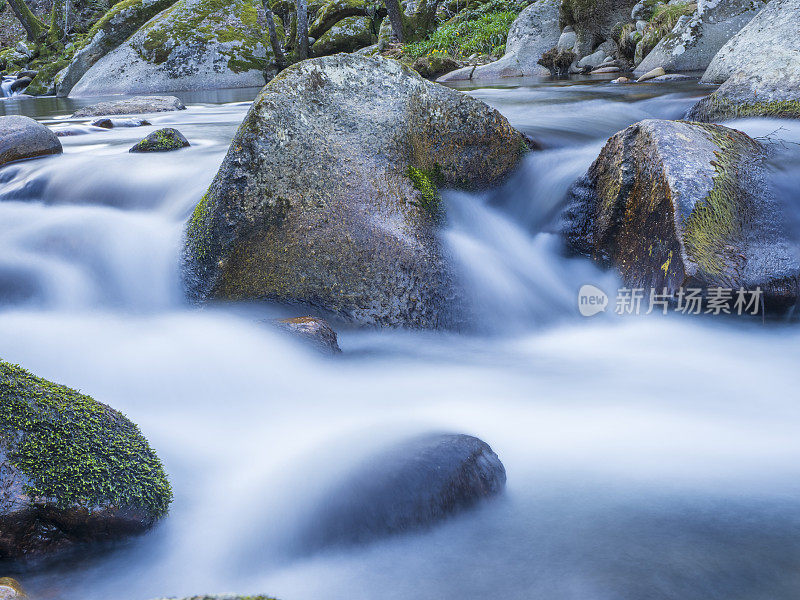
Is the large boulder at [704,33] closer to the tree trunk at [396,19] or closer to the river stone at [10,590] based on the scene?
the tree trunk at [396,19]

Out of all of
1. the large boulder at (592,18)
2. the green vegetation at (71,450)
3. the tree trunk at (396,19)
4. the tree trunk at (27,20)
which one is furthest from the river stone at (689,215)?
the tree trunk at (27,20)

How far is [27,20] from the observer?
111 feet

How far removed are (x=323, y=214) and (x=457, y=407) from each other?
5.06 feet

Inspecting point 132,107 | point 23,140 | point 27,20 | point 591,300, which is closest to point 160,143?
point 23,140

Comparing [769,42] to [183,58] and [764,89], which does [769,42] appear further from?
[183,58]

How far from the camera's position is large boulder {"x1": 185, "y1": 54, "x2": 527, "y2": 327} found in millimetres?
3996

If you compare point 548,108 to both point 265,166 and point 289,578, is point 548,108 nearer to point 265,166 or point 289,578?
point 265,166

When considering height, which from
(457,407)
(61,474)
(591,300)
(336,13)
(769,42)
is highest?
(336,13)

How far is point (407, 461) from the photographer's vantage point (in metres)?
2.45

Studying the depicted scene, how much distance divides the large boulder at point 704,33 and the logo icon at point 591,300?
9.65 m

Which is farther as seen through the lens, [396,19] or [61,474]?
[396,19]

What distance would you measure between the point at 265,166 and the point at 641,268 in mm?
2465

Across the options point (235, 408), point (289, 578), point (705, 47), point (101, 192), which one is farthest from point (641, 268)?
point (705, 47)

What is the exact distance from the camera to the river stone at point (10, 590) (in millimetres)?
1712
